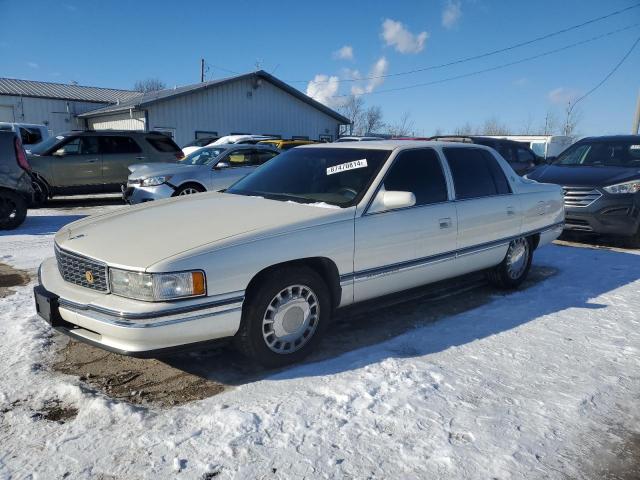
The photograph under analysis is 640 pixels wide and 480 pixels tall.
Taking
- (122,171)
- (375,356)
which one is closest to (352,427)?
(375,356)

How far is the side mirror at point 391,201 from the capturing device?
3625 millimetres

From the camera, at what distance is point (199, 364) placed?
3461 millimetres

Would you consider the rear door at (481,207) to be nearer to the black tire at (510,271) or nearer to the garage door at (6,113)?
the black tire at (510,271)

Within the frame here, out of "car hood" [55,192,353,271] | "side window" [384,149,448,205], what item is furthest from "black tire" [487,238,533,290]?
"car hood" [55,192,353,271]

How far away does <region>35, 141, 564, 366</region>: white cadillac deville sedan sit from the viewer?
2.87 metres

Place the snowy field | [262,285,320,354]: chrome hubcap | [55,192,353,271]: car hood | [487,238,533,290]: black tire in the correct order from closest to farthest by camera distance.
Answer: the snowy field → [55,192,353,271]: car hood → [262,285,320,354]: chrome hubcap → [487,238,533,290]: black tire

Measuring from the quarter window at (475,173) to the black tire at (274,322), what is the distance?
1764mm

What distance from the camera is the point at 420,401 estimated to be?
296 cm

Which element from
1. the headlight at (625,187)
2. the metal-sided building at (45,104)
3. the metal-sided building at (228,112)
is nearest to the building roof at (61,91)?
the metal-sided building at (45,104)

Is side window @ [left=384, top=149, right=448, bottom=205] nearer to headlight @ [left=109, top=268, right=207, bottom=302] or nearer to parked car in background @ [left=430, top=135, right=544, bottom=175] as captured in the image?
headlight @ [left=109, top=268, right=207, bottom=302]

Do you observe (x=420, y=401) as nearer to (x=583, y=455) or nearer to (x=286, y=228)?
(x=583, y=455)

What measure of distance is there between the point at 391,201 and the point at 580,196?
17.4 ft

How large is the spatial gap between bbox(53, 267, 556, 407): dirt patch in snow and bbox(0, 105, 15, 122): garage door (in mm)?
29426

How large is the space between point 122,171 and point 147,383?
965 cm
